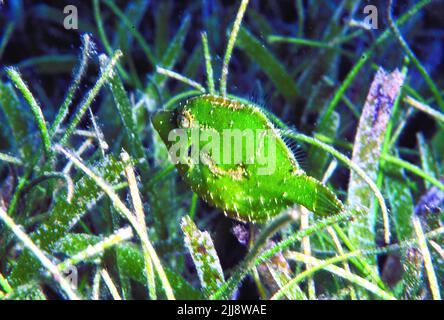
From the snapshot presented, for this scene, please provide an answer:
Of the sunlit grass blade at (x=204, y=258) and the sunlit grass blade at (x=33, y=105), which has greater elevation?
the sunlit grass blade at (x=33, y=105)

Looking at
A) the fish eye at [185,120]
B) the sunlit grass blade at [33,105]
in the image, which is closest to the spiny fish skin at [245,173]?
the fish eye at [185,120]

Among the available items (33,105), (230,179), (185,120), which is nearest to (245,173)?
(230,179)

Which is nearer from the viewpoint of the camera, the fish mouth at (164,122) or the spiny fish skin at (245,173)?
the spiny fish skin at (245,173)

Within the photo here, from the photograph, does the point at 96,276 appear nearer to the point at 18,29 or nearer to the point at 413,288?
the point at 413,288

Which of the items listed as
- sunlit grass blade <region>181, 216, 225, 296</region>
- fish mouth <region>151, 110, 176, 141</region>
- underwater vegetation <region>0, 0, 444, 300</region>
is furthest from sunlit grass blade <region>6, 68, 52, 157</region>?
sunlit grass blade <region>181, 216, 225, 296</region>

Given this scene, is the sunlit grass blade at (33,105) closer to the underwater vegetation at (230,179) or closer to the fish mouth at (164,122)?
the underwater vegetation at (230,179)

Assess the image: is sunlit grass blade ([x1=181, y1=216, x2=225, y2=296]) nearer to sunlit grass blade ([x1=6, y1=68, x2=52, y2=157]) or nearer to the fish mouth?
the fish mouth
